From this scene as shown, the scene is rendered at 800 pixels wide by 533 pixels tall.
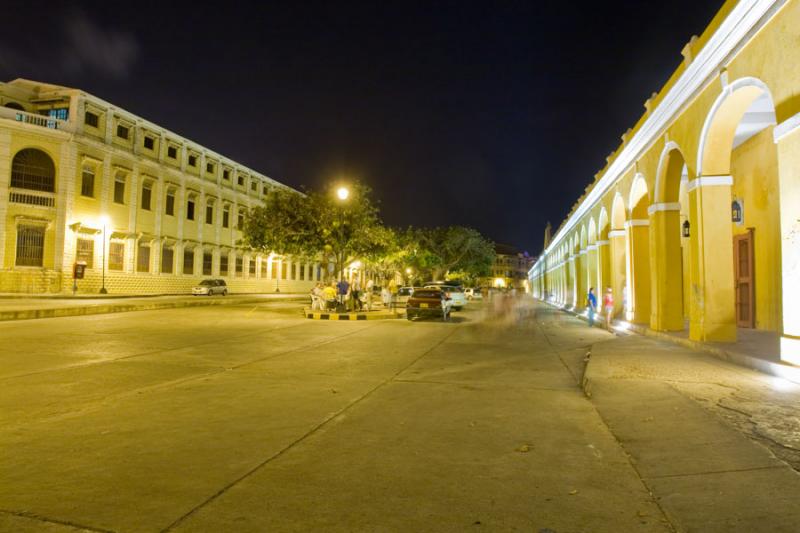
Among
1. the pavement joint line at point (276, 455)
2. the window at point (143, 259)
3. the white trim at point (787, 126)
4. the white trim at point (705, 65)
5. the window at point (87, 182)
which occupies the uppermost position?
the window at point (87, 182)

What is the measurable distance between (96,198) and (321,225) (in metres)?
18.5

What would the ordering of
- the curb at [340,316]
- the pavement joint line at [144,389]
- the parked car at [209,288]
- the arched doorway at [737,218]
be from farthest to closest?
the parked car at [209,288] → the curb at [340,316] → the arched doorway at [737,218] → the pavement joint line at [144,389]

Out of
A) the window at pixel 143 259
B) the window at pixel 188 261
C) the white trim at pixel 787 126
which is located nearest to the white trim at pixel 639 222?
the white trim at pixel 787 126

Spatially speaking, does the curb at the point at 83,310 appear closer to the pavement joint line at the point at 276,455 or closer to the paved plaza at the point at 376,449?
the paved plaza at the point at 376,449

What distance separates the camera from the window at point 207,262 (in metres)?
45.8

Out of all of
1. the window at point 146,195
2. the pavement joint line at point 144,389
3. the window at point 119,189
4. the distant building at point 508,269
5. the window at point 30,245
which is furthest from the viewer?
the distant building at point 508,269

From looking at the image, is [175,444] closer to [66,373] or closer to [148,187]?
[66,373]

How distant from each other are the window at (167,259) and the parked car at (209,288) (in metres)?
2.50

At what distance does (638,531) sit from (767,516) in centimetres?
88

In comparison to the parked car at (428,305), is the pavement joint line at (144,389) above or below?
below

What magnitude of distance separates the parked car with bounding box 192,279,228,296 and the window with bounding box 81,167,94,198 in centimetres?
1074

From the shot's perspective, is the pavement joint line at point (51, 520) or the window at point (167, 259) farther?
the window at point (167, 259)

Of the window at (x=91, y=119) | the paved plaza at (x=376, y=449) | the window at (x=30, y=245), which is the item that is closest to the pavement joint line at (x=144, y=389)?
the paved plaza at (x=376, y=449)

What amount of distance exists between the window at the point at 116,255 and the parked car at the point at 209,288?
6.33m
